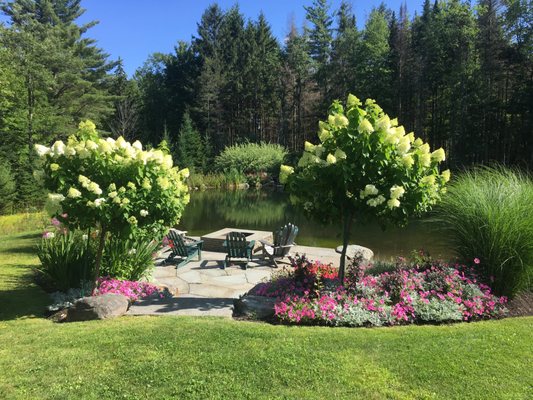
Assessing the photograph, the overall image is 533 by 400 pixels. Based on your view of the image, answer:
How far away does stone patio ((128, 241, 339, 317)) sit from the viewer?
497 cm

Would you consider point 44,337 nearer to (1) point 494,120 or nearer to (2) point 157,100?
(1) point 494,120

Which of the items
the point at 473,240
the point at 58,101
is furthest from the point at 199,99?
the point at 473,240

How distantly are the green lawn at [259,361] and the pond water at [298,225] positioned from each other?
3022 millimetres

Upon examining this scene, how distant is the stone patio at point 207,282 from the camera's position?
4.97 meters

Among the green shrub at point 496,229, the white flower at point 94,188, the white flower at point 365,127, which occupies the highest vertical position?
the white flower at point 365,127

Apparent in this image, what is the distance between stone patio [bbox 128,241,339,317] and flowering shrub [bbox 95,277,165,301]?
213 mm

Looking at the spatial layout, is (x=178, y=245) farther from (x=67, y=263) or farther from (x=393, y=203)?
(x=393, y=203)

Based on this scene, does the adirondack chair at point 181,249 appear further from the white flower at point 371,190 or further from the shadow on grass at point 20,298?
the white flower at point 371,190

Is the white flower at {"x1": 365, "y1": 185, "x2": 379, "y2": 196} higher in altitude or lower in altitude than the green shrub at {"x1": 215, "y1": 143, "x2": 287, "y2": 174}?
lower

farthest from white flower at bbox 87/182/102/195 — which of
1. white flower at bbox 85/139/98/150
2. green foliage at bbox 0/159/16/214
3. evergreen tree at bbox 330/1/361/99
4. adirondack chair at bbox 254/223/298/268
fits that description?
evergreen tree at bbox 330/1/361/99

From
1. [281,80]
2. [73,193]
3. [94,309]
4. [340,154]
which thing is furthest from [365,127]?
[281,80]

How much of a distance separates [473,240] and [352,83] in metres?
31.7

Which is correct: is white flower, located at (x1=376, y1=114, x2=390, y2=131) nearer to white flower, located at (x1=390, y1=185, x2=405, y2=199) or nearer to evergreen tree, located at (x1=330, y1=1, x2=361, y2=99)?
white flower, located at (x1=390, y1=185, x2=405, y2=199)

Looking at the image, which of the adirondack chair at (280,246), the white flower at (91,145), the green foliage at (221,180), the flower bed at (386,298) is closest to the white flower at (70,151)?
the white flower at (91,145)
